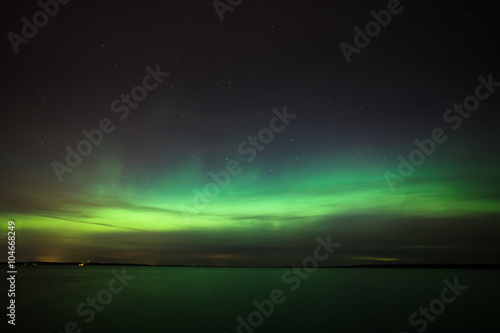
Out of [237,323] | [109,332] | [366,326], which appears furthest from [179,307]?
[366,326]

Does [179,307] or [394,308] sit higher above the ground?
[179,307]

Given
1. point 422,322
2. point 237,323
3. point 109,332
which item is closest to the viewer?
point 109,332

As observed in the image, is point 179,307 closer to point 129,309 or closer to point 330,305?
point 129,309

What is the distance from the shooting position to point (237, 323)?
24.5 metres

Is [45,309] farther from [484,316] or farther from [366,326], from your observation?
[484,316]

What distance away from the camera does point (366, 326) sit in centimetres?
2370

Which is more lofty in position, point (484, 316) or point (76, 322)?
point (76, 322)

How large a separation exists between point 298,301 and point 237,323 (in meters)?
13.0

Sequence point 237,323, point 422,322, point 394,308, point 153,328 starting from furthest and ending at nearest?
point 394,308
point 422,322
point 237,323
point 153,328

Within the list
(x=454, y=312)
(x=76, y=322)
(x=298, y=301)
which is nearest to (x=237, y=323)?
(x=76, y=322)

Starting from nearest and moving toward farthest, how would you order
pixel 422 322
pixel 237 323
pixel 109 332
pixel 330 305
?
1. pixel 109 332
2. pixel 237 323
3. pixel 422 322
4. pixel 330 305

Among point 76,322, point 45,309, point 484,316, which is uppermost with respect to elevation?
point 45,309

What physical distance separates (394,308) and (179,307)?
1854cm

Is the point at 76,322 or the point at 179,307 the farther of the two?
the point at 179,307
